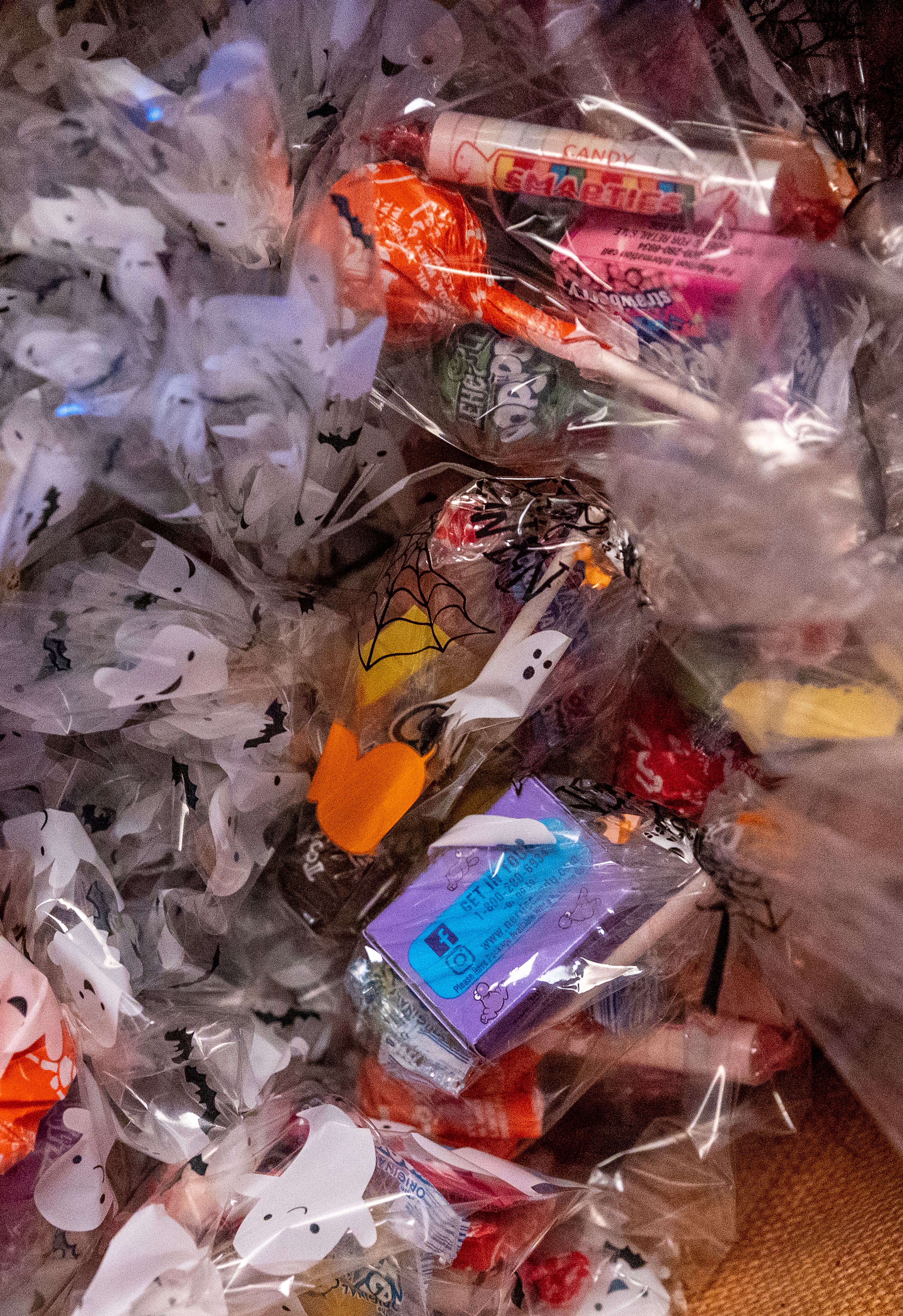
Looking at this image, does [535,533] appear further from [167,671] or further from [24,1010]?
[24,1010]

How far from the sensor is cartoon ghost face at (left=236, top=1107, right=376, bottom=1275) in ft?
2.76

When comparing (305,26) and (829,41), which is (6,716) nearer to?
(305,26)

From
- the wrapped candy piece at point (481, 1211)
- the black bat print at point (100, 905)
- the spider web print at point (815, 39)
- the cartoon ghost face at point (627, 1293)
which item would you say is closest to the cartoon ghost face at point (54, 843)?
the black bat print at point (100, 905)

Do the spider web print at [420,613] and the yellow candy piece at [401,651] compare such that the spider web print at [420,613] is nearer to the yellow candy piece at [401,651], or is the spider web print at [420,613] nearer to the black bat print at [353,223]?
the yellow candy piece at [401,651]

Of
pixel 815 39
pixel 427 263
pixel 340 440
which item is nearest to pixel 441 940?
pixel 340 440

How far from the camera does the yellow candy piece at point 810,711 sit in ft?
2.88

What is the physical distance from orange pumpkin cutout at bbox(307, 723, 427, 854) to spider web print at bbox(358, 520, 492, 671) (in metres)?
0.08

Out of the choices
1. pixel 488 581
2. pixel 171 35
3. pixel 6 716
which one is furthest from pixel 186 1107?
pixel 171 35

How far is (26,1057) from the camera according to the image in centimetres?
80

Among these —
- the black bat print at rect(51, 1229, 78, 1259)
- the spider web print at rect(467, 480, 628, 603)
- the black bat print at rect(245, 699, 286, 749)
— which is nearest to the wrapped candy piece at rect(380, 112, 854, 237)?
the spider web print at rect(467, 480, 628, 603)

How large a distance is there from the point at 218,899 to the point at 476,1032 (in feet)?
0.90

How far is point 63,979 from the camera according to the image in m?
0.89

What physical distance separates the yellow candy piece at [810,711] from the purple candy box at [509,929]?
6.7 inches

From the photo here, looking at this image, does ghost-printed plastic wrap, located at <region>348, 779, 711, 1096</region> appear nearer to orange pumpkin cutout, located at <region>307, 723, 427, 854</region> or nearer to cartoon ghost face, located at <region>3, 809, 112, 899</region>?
orange pumpkin cutout, located at <region>307, 723, 427, 854</region>
